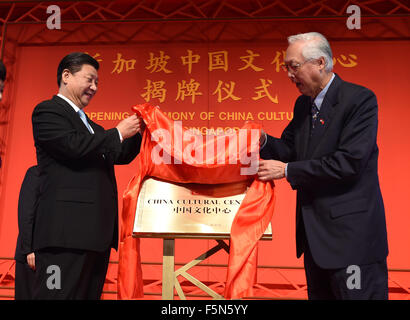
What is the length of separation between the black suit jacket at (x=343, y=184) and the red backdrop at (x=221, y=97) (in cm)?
218

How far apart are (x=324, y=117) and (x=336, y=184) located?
0.28 metres

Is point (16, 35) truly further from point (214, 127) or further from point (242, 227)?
point (242, 227)

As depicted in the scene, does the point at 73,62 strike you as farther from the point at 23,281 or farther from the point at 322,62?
the point at 23,281

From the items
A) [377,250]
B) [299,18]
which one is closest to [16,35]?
[299,18]

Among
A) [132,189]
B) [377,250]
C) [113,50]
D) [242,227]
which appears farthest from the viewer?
[113,50]

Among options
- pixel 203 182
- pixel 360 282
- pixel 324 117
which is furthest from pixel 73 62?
pixel 360 282

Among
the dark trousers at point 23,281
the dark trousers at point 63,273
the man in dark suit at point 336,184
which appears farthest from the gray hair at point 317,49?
the dark trousers at point 23,281

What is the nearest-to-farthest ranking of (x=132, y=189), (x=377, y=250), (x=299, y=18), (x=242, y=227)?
(x=377, y=250), (x=242, y=227), (x=132, y=189), (x=299, y=18)

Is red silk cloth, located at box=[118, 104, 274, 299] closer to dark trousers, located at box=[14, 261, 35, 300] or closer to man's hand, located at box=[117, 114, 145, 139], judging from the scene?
man's hand, located at box=[117, 114, 145, 139]

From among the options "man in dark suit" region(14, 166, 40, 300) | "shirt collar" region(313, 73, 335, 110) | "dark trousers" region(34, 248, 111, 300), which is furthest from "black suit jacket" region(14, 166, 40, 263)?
"shirt collar" region(313, 73, 335, 110)

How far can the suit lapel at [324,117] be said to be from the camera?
1541 mm

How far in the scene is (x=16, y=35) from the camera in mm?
4133

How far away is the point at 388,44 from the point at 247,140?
2.89 metres

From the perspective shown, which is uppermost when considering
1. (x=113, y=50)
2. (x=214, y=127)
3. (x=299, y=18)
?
Answer: (x=299, y=18)
